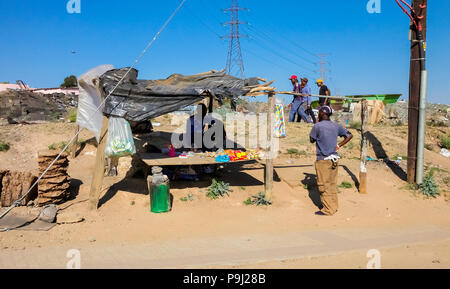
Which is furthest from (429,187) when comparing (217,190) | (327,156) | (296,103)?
(296,103)

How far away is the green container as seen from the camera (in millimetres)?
6477

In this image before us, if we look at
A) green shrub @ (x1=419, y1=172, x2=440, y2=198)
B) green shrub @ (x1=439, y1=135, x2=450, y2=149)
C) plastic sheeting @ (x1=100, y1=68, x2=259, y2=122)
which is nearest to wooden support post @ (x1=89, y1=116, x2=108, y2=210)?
plastic sheeting @ (x1=100, y1=68, x2=259, y2=122)

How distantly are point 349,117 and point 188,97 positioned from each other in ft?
39.8

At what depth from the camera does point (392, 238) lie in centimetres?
545

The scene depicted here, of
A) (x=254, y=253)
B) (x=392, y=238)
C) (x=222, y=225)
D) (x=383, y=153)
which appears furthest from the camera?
(x=383, y=153)

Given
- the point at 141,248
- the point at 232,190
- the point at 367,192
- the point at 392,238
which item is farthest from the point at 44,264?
the point at 367,192

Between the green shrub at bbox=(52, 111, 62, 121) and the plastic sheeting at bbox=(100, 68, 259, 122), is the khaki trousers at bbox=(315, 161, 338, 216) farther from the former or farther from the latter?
the green shrub at bbox=(52, 111, 62, 121)

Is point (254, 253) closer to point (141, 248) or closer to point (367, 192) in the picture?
point (141, 248)

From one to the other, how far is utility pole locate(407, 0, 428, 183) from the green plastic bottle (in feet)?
19.3

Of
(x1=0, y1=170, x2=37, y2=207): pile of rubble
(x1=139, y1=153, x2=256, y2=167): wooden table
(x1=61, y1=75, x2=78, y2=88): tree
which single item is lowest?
(x1=0, y1=170, x2=37, y2=207): pile of rubble

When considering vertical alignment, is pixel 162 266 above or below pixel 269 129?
below

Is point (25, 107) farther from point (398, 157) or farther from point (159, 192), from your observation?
point (398, 157)

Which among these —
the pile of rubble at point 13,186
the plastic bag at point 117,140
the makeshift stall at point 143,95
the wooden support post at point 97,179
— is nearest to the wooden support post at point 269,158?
the makeshift stall at point 143,95

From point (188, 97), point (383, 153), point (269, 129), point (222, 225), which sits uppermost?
point (188, 97)
